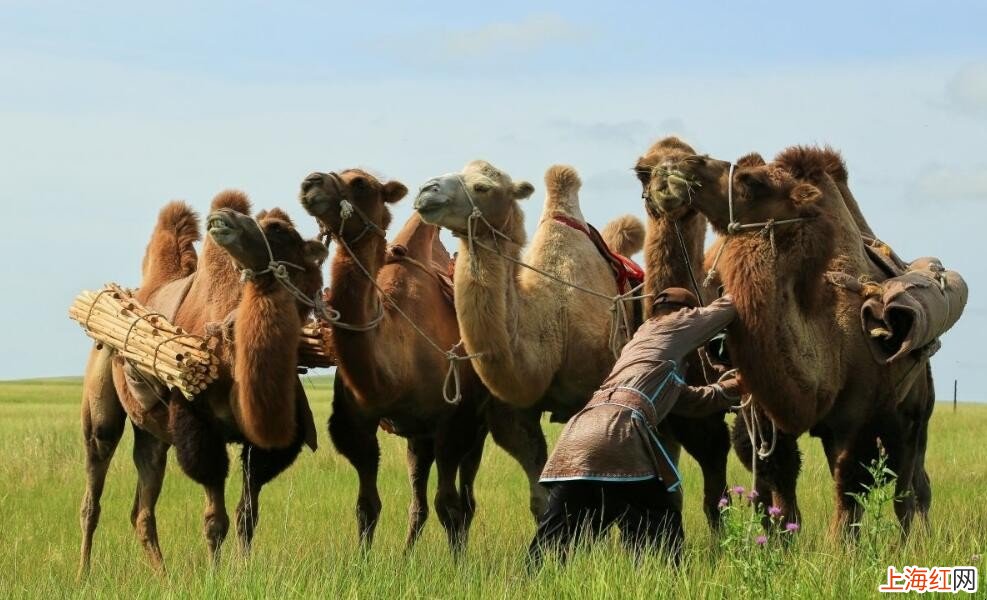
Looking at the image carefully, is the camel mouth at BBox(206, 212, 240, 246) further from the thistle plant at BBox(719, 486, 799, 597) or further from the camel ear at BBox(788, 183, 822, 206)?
the thistle plant at BBox(719, 486, 799, 597)

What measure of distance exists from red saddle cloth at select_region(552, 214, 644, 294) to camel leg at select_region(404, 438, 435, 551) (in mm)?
1646

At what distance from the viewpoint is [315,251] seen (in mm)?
8656

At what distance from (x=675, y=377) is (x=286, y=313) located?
2.56m

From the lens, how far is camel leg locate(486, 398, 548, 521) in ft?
29.2

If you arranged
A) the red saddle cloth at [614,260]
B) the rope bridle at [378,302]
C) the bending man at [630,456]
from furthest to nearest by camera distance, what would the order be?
the red saddle cloth at [614,260] < the rope bridle at [378,302] < the bending man at [630,456]

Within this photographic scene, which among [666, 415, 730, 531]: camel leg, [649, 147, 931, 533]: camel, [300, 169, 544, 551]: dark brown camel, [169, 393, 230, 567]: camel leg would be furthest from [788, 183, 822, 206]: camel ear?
[169, 393, 230, 567]: camel leg

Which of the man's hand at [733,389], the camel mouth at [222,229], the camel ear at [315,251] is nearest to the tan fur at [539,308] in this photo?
the camel ear at [315,251]

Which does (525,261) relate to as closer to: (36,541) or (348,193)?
(348,193)

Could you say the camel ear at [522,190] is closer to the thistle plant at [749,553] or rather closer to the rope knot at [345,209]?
the rope knot at [345,209]

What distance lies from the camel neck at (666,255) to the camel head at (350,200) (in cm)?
171

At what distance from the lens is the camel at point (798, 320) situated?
7.12 metres

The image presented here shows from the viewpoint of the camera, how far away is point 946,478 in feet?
44.3

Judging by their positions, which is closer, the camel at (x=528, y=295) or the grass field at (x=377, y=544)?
the grass field at (x=377, y=544)

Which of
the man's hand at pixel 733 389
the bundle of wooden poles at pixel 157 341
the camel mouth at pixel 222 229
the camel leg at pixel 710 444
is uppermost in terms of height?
the camel mouth at pixel 222 229
